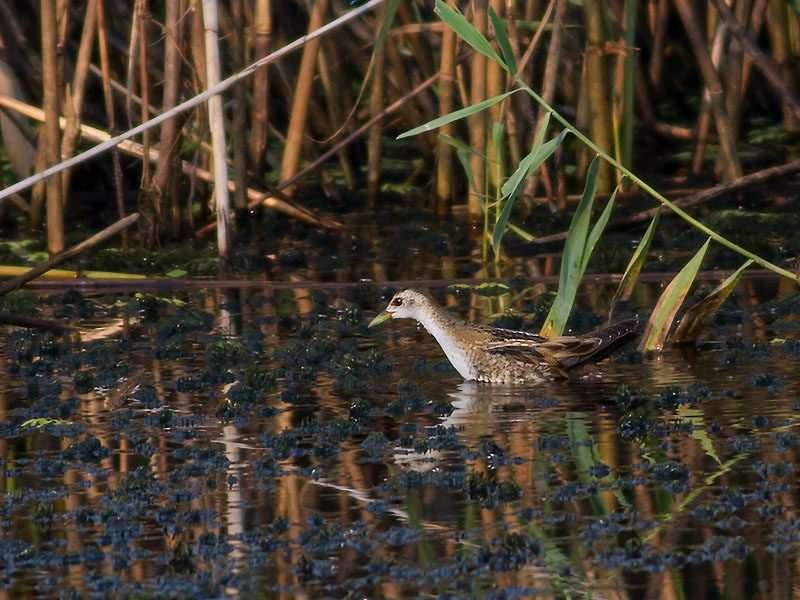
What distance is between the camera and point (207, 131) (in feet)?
39.1

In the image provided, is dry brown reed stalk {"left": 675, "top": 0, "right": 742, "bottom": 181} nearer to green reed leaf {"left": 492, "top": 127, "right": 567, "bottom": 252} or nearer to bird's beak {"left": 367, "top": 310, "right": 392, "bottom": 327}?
bird's beak {"left": 367, "top": 310, "right": 392, "bottom": 327}

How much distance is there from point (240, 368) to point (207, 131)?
4.29 m

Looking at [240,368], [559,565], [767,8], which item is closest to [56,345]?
[240,368]

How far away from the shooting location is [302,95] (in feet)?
39.1

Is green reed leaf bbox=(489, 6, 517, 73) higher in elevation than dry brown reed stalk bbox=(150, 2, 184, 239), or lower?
lower

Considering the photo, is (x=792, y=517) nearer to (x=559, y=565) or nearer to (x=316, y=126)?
(x=559, y=565)

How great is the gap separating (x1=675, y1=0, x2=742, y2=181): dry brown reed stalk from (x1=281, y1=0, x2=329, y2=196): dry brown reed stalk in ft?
8.97

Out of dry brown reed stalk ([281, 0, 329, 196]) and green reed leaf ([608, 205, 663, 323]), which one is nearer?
green reed leaf ([608, 205, 663, 323])

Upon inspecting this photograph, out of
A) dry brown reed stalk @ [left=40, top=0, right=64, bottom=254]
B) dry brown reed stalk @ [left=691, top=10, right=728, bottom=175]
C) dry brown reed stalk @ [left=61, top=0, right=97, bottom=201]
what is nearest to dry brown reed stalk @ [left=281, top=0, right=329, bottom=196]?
dry brown reed stalk @ [left=61, top=0, right=97, bottom=201]

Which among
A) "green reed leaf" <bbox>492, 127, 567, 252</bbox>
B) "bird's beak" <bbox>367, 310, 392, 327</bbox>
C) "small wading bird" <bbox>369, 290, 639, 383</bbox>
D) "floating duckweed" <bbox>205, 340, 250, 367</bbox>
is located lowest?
"small wading bird" <bbox>369, 290, 639, 383</bbox>

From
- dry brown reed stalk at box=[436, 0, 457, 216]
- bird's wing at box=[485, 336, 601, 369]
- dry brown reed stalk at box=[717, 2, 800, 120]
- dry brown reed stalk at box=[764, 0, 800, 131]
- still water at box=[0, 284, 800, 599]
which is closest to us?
still water at box=[0, 284, 800, 599]

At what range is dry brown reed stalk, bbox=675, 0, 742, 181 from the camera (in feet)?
38.1

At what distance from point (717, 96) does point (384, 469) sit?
6687 mm

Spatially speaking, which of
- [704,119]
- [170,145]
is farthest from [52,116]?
[704,119]
